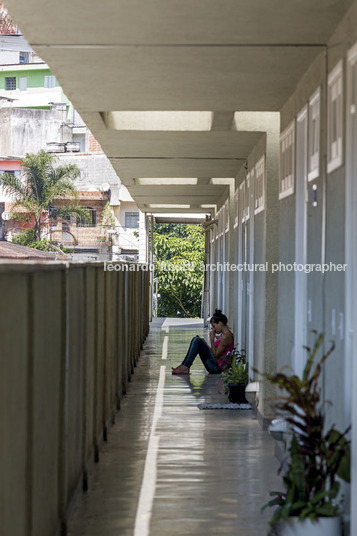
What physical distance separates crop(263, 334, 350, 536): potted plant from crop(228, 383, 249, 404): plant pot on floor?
17.4ft

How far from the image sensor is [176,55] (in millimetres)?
6121

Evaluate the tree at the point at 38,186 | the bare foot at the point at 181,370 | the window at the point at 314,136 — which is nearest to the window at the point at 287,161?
the window at the point at 314,136

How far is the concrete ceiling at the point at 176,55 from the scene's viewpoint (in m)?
5.02

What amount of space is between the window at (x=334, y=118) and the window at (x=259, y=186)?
3750 millimetres

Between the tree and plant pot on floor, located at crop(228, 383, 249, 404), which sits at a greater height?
the tree

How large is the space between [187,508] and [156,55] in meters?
2.99

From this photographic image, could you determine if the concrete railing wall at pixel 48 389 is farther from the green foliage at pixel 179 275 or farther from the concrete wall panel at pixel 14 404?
the green foliage at pixel 179 275

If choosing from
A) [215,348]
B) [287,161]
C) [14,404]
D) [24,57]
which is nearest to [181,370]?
[215,348]

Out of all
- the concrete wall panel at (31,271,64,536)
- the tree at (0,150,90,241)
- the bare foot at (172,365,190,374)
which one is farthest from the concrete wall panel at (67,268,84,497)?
the tree at (0,150,90,241)

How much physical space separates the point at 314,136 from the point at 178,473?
103 inches

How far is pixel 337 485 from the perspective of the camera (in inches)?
180

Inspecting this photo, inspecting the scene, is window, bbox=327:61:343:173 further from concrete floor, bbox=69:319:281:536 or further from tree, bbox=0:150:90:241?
tree, bbox=0:150:90:241

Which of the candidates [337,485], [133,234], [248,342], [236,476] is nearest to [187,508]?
[236,476]

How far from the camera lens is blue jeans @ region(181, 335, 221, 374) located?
42.0 ft
